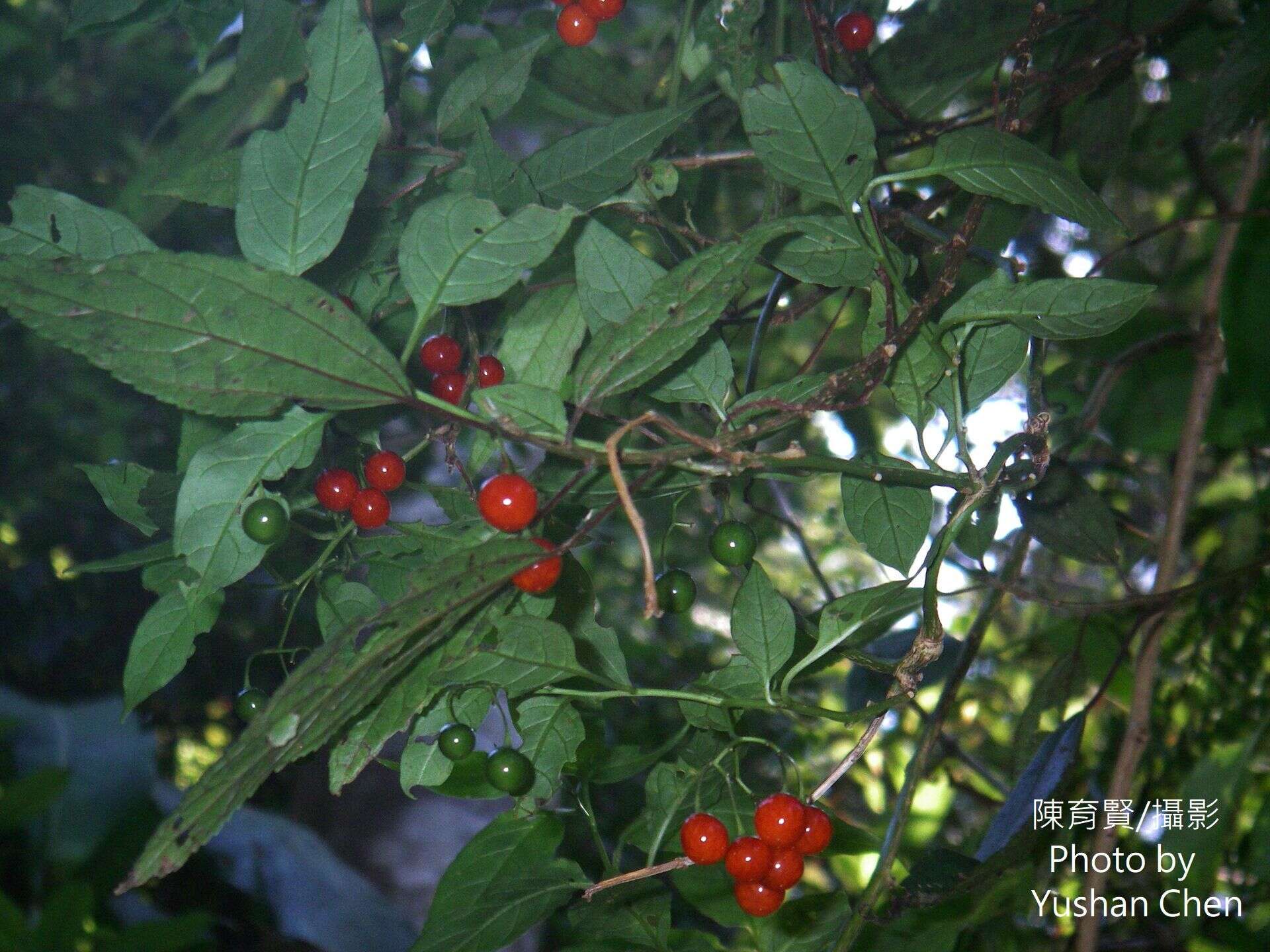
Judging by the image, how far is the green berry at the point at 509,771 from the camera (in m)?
0.70

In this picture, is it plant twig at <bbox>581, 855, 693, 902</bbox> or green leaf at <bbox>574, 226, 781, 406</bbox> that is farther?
plant twig at <bbox>581, 855, 693, 902</bbox>

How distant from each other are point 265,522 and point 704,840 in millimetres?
383

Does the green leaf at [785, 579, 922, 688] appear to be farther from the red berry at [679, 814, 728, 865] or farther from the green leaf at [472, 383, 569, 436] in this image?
the green leaf at [472, 383, 569, 436]

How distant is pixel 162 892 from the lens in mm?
2350

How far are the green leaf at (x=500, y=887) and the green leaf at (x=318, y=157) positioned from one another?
18.7 inches

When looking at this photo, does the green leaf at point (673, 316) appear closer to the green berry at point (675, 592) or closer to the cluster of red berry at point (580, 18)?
the green berry at point (675, 592)

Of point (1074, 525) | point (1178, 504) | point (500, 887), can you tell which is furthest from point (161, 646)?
point (1178, 504)

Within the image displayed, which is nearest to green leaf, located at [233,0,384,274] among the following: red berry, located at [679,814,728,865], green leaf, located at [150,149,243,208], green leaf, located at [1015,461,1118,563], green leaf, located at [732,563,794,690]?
green leaf, located at [150,149,243,208]

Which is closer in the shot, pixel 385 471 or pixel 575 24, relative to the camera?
pixel 385 471

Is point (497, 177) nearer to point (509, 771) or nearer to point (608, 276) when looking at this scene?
point (608, 276)

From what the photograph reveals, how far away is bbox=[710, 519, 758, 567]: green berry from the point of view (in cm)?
75

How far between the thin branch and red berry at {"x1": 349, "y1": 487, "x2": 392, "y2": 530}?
812mm

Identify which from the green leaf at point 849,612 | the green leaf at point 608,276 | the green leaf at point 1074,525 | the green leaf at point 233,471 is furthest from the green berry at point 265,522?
the green leaf at point 1074,525

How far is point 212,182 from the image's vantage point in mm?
→ 692
